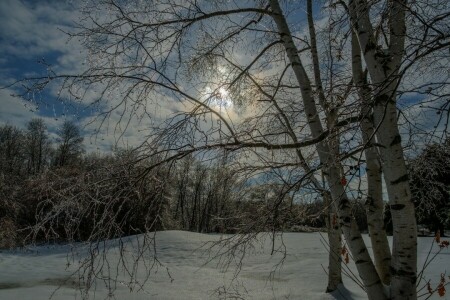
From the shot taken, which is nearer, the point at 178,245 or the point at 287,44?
the point at 287,44

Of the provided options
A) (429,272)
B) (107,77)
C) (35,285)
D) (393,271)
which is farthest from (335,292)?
(35,285)

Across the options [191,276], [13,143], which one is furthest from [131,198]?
[13,143]

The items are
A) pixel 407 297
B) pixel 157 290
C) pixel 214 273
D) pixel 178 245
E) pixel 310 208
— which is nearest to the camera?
pixel 407 297

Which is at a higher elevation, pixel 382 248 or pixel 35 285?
pixel 382 248

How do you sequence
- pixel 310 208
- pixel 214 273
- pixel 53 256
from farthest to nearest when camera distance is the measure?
pixel 53 256 < pixel 214 273 < pixel 310 208

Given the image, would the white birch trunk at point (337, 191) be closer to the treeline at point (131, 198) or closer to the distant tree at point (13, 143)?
the treeline at point (131, 198)

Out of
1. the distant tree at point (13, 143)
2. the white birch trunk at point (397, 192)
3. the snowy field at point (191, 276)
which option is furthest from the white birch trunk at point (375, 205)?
the distant tree at point (13, 143)

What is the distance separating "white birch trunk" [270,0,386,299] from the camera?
3.18 meters

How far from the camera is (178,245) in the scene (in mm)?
18844

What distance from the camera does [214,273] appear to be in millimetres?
13234

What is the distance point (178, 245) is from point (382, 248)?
1616 cm

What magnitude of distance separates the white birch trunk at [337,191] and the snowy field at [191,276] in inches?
54.2

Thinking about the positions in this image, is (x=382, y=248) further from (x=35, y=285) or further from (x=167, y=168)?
(x=35, y=285)

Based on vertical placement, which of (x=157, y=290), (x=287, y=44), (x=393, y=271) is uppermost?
(x=287, y=44)
